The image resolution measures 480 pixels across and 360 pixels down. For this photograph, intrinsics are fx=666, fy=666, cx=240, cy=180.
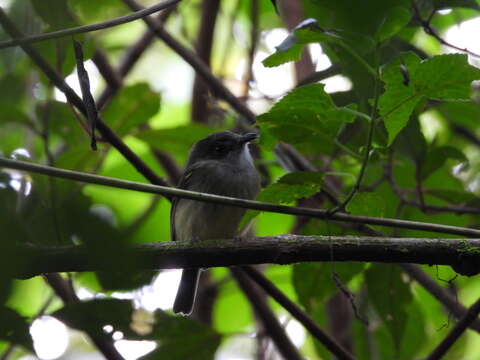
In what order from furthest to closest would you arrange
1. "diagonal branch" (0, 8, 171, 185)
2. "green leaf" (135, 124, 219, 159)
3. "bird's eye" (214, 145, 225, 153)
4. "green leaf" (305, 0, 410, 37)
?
"bird's eye" (214, 145, 225, 153) → "green leaf" (135, 124, 219, 159) → "diagonal branch" (0, 8, 171, 185) → "green leaf" (305, 0, 410, 37)

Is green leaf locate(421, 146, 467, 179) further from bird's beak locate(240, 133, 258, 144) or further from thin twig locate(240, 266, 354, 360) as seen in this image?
bird's beak locate(240, 133, 258, 144)

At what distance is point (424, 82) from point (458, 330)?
4.44 ft

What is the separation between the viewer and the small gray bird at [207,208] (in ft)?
14.6

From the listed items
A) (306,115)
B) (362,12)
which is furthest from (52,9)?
(306,115)

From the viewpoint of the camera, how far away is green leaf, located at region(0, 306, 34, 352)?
3.31ft

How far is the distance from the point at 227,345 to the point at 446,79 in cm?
459

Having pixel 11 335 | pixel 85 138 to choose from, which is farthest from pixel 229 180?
pixel 11 335


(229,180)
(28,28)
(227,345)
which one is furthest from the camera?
(227,345)

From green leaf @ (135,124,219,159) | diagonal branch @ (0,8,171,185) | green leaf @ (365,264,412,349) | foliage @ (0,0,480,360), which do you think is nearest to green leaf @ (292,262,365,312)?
foliage @ (0,0,480,360)

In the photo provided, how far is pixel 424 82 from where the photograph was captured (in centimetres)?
202

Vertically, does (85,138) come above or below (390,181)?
above

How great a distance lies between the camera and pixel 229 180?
452 cm

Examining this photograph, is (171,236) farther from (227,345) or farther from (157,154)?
(227,345)

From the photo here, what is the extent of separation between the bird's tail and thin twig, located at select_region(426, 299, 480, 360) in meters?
1.92
